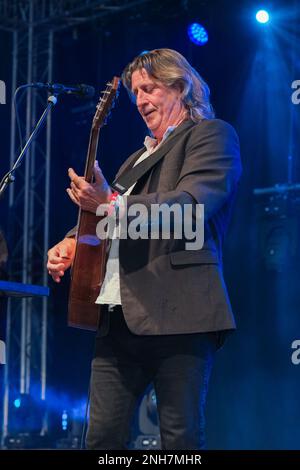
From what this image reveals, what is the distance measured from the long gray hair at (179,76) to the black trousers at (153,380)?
76cm

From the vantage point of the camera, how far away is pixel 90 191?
2.48 metres

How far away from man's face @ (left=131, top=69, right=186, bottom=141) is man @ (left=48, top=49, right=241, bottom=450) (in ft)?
0.16

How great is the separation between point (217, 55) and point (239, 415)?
3.19 m

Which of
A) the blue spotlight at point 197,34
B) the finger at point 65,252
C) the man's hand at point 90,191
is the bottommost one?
the finger at point 65,252

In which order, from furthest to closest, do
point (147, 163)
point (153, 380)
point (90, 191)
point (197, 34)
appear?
point (197, 34) → point (147, 163) → point (153, 380) → point (90, 191)

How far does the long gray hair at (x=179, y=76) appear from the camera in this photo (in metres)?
2.77

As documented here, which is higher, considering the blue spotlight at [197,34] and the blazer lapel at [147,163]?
the blue spotlight at [197,34]

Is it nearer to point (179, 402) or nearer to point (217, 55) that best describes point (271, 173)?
point (217, 55)

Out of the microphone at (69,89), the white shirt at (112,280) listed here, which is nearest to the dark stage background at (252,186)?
the microphone at (69,89)

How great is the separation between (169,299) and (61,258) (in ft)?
1.56

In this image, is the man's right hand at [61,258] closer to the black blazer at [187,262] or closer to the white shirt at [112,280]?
the white shirt at [112,280]

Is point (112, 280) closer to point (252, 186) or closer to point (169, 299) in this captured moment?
→ point (169, 299)

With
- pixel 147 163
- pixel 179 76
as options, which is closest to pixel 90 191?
pixel 147 163

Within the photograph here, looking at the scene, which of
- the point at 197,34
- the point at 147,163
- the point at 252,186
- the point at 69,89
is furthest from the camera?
the point at 197,34
